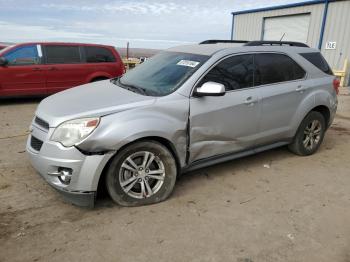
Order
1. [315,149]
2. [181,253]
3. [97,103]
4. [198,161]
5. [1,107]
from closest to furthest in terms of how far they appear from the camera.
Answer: [181,253] < [97,103] < [198,161] < [315,149] < [1,107]

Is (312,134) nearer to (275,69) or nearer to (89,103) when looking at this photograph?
(275,69)

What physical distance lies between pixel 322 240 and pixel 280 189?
1.07 meters

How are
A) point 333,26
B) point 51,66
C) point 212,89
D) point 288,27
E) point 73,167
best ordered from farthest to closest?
point 288,27 → point 333,26 → point 51,66 → point 212,89 → point 73,167

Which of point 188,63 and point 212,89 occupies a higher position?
point 188,63

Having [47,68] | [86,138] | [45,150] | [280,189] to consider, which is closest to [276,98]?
[280,189]

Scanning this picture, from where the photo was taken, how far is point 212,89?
3617 mm

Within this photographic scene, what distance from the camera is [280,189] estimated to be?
4.10m

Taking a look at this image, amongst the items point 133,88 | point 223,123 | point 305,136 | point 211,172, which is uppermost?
point 133,88

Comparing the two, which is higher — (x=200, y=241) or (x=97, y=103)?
(x=97, y=103)

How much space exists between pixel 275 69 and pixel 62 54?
266 inches

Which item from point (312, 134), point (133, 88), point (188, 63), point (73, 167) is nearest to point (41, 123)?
point (73, 167)

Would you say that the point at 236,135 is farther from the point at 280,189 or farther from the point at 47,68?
the point at 47,68

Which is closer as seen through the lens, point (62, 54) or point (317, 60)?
point (317, 60)

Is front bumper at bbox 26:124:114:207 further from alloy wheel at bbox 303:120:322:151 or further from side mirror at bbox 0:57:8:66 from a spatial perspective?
side mirror at bbox 0:57:8:66
